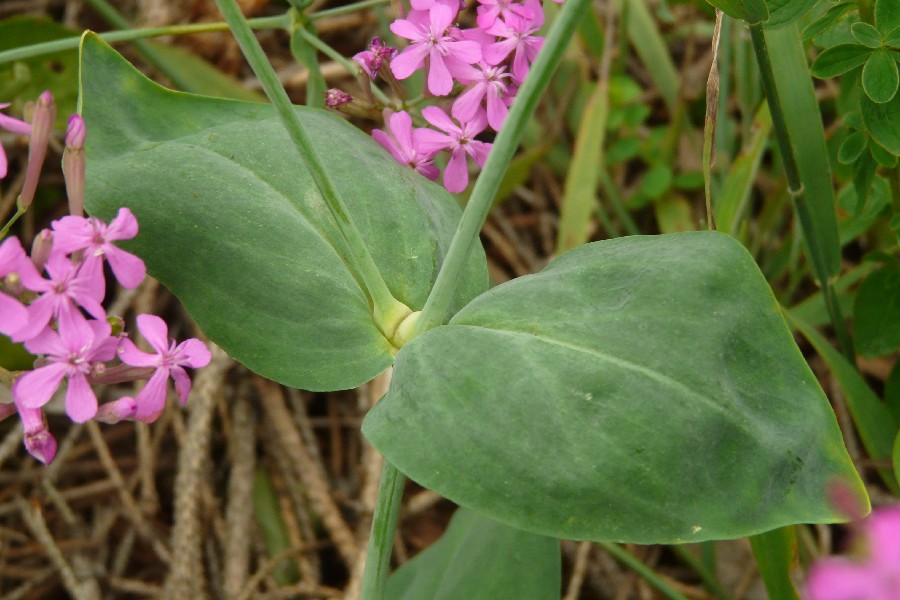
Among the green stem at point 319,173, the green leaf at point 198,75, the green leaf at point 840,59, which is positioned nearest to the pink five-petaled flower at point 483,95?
the green stem at point 319,173

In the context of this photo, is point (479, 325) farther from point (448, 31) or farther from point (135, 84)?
point (135, 84)

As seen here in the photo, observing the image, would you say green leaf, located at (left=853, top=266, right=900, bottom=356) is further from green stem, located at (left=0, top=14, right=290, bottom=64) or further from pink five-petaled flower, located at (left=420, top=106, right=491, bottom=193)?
green stem, located at (left=0, top=14, right=290, bottom=64)

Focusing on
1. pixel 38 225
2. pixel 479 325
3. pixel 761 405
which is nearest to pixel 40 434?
pixel 479 325

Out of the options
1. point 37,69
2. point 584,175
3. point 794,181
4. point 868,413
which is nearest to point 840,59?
point 794,181

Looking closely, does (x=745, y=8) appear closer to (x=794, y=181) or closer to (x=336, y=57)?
(x=794, y=181)

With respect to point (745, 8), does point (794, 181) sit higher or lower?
lower

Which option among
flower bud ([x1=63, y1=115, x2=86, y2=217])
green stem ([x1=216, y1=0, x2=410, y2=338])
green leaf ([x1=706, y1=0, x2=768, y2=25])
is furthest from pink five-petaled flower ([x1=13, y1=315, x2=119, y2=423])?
green leaf ([x1=706, y1=0, x2=768, y2=25])

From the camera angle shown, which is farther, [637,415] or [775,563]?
[775,563]
